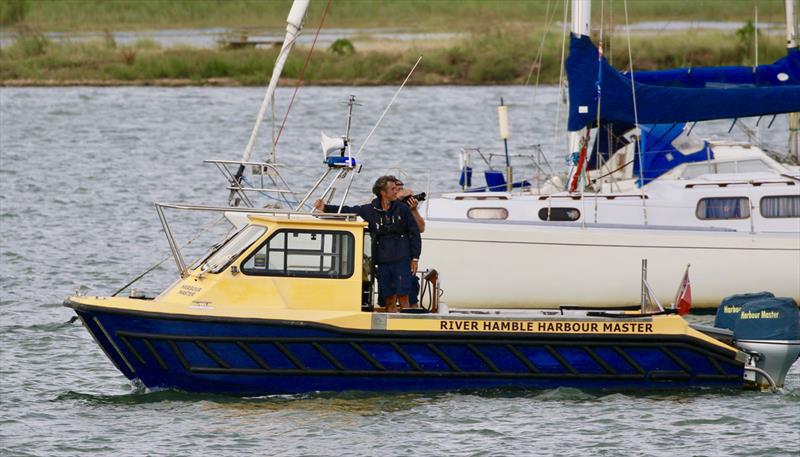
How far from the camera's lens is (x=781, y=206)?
22.2 metres

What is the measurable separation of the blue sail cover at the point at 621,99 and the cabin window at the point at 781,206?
1241mm

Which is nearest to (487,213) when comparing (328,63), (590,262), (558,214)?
(558,214)

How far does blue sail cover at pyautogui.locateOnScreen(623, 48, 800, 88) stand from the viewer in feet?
80.0

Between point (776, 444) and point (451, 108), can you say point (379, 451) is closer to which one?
point (776, 444)

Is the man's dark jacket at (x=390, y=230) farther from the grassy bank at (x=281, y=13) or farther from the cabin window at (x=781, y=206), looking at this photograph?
the grassy bank at (x=281, y=13)

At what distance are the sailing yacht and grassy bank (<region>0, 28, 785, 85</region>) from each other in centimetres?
3834

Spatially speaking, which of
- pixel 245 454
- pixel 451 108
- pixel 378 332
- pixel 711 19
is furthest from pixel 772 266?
pixel 711 19

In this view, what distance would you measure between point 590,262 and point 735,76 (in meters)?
4.95

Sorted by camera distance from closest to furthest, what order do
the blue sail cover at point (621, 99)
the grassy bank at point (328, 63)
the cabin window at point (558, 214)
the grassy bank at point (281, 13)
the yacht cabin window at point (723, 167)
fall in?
the cabin window at point (558, 214) → the blue sail cover at point (621, 99) → the yacht cabin window at point (723, 167) → the grassy bank at point (328, 63) → the grassy bank at point (281, 13)

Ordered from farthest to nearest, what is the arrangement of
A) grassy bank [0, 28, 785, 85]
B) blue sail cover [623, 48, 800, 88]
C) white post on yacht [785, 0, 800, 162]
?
grassy bank [0, 28, 785, 85] → white post on yacht [785, 0, 800, 162] → blue sail cover [623, 48, 800, 88]

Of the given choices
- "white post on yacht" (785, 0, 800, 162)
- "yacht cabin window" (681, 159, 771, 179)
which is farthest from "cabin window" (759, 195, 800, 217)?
"white post on yacht" (785, 0, 800, 162)

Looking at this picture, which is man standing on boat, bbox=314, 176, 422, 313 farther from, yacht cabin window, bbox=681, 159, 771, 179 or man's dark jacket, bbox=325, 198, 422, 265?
yacht cabin window, bbox=681, 159, 771, 179

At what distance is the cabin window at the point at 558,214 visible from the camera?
2214 centimetres

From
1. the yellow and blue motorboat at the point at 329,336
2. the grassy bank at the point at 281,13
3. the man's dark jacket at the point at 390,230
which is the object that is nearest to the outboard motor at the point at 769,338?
the yellow and blue motorboat at the point at 329,336
